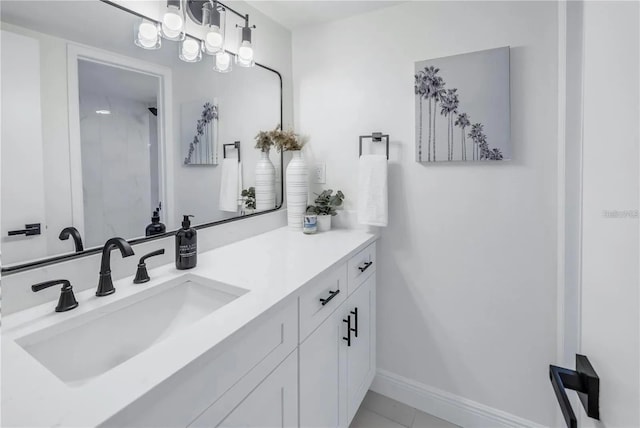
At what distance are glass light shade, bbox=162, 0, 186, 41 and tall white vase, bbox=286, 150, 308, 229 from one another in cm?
85

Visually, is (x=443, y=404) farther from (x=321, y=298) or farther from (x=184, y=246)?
(x=184, y=246)

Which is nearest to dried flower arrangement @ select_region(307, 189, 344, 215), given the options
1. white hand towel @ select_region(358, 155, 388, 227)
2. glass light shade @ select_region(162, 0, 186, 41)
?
white hand towel @ select_region(358, 155, 388, 227)

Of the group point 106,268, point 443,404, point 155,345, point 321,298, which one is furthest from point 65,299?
point 443,404

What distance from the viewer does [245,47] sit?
1.58 metres

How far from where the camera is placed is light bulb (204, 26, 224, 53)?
140 centimetres

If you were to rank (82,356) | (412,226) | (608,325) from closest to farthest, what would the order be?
(608,325) < (82,356) < (412,226)

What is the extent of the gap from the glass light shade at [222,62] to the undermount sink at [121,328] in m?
0.98

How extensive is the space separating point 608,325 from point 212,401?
28.9 inches

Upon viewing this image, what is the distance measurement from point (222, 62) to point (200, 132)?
1.20 ft

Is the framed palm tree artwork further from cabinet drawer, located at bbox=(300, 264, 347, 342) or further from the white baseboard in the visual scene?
the white baseboard

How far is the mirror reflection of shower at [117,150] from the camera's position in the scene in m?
1.03

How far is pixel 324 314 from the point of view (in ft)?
4.00

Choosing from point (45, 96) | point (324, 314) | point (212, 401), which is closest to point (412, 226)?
point (324, 314)

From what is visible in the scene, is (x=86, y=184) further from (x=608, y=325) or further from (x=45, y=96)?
(x=608, y=325)
